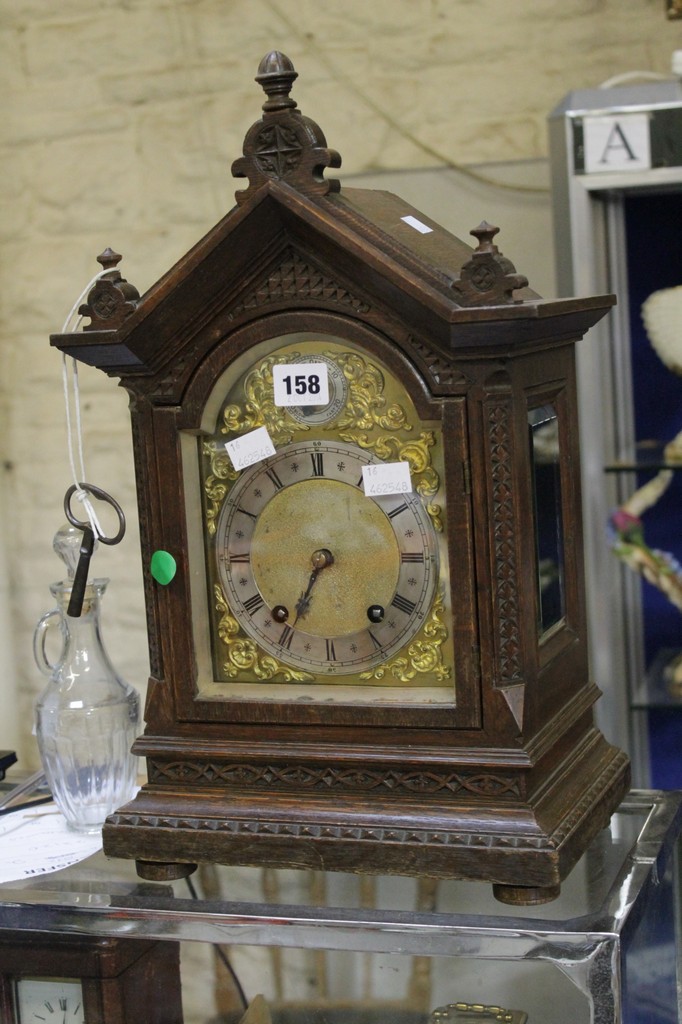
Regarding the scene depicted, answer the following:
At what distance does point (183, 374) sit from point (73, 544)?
328mm

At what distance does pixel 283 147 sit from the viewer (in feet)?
4.07

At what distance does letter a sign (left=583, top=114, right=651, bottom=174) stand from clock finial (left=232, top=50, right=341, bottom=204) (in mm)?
844

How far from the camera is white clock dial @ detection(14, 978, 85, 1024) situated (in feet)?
4.54

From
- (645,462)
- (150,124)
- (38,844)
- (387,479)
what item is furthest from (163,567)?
(150,124)

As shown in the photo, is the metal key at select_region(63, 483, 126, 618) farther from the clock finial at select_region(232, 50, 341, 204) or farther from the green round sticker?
the clock finial at select_region(232, 50, 341, 204)

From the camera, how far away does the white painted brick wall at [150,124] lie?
8.02 feet

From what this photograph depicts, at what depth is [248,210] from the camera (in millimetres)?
1225

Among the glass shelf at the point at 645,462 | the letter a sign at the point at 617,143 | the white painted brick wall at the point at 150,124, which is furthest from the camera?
the white painted brick wall at the point at 150,124

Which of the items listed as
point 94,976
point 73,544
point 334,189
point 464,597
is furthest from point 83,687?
point 334,189

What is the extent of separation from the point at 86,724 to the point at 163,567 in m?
0.25

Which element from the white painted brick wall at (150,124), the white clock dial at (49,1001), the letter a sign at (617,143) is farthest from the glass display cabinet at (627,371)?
the white clock dial at (49,1001)

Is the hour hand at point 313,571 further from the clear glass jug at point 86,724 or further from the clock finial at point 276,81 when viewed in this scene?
the clock finial at point 276,81

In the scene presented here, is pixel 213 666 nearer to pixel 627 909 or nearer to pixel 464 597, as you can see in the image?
pixel 464 597

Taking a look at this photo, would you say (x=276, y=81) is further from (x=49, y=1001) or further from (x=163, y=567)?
(x=49, y=1001)
